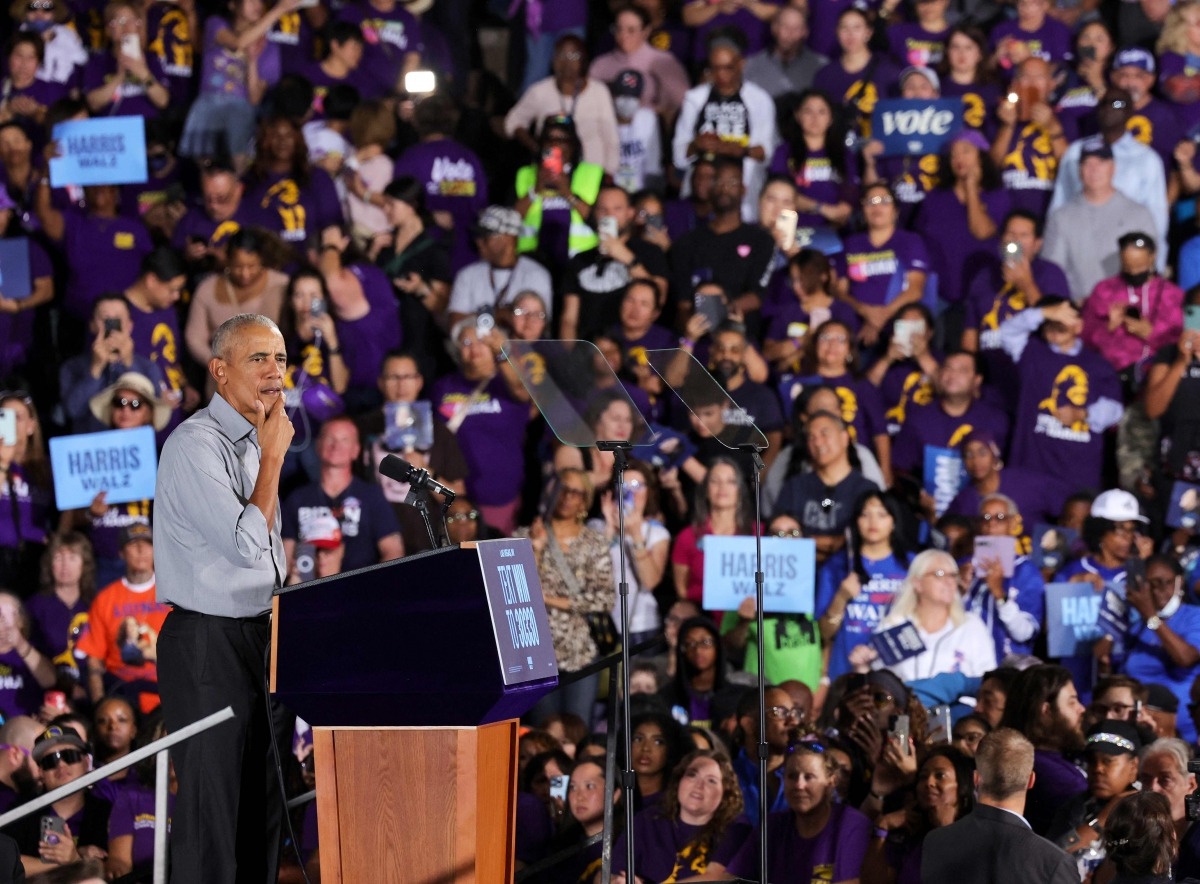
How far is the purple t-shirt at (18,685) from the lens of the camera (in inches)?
283

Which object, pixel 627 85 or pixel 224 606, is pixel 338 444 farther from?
pixel 224 606

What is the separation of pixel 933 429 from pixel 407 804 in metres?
5.02

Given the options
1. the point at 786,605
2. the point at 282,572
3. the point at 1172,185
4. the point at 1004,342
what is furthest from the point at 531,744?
the point at 1172,185

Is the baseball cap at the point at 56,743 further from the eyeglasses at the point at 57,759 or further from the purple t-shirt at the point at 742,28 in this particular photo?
the purple t-shirt at the point at 742,28

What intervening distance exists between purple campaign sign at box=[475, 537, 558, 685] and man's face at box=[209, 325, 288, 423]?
0.62m

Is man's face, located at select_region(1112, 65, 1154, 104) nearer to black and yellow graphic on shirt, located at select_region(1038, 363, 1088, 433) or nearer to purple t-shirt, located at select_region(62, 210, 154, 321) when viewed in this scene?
black and yellow graphic on shirt, located at select_region(1038, 363, 1088, 433)

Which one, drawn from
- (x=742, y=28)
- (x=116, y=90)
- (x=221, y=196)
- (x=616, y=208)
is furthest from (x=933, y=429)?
(x=116, y=90)

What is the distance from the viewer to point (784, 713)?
6.42 meters

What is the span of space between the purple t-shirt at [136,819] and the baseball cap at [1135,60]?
6253 mm

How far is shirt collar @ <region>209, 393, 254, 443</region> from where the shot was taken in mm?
3688

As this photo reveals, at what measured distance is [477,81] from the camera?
33.8ft

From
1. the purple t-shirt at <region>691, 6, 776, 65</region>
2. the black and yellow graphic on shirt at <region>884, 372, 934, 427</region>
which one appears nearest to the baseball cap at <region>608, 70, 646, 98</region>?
the purple t-shirt at <region>691, 6, 776, 65</region>

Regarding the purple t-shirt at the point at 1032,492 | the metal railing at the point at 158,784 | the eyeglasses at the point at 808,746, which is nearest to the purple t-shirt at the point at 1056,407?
the purple t-shirt at the point at 1032,492

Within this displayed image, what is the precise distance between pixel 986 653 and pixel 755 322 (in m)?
2.31
